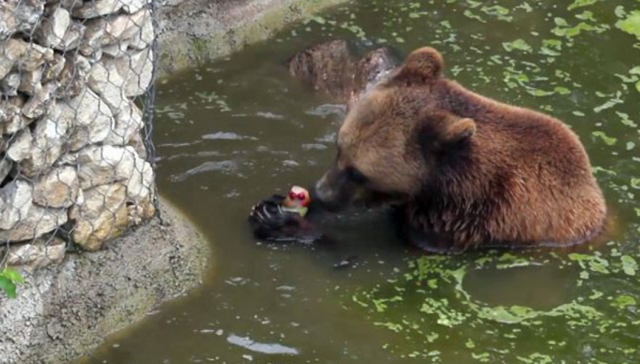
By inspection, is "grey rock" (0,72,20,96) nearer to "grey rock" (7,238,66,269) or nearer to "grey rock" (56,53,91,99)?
"grey rock" (56,53,91,99)

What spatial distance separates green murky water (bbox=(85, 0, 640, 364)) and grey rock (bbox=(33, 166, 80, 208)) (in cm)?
66

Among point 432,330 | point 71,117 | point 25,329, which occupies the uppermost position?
point 71,117

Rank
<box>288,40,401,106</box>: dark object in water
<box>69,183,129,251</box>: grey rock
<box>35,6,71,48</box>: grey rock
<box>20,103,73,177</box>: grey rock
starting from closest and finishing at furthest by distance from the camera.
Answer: <box>35,6,71,48</box>: grey rock
<box>20,103,73,177</box>: grey rock
<box>69,183,129,251</box>: grey rock
<box>288,40,401,106</box>: dark object in water

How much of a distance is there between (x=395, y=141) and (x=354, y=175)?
0.26m

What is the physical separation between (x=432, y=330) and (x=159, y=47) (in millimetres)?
2752

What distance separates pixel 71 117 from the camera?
5.42m

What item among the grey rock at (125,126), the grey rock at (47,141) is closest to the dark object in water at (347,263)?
the grey rock at (125,126)

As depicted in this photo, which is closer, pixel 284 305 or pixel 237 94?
pixel 284 305

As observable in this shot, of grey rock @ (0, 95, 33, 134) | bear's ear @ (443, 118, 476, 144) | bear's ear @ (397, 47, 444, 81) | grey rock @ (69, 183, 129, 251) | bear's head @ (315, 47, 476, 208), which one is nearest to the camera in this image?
grey rock @ (0, 95, 33, 134)

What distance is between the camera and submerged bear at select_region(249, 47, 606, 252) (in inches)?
242

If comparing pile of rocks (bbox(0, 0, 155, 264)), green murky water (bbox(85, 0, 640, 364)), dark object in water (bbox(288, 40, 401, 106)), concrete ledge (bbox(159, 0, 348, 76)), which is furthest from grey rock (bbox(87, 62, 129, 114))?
dark object in water (bbox(288, 40, 401, 106))

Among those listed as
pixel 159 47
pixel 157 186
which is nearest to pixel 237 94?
pixel 159 47

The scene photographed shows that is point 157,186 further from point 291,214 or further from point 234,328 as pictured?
point 234,328

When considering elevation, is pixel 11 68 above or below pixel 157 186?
above
